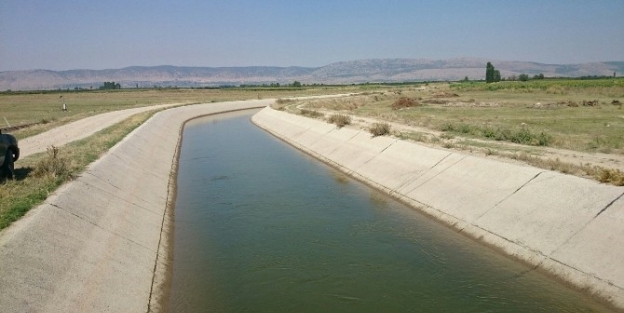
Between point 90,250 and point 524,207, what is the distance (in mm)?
12174

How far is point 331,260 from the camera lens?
13.1m

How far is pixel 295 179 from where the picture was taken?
24.5m

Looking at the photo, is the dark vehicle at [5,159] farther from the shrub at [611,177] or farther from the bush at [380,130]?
the bush at [380,130]

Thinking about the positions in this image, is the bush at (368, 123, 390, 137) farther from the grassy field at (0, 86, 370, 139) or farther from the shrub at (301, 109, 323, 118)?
the grassy field at (0, 86, 370, 139)

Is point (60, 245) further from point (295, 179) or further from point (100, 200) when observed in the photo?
point (295, 179)

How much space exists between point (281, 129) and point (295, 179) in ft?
75.9

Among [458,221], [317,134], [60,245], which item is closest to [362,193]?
[458,221]

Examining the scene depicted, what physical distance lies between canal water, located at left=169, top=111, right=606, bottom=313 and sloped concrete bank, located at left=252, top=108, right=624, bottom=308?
56 centimetres

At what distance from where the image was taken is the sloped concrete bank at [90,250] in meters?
8.62

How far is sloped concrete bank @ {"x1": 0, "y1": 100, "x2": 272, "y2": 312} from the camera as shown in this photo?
28.3 ft

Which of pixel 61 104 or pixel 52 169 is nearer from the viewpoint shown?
pixel 52 169

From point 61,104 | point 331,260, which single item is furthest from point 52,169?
point 61,104

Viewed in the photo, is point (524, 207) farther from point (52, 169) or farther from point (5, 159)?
point (5, 159)

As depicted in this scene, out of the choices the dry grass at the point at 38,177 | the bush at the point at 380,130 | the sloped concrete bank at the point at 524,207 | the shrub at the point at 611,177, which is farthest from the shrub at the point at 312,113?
the shrub at the point at 611,177
